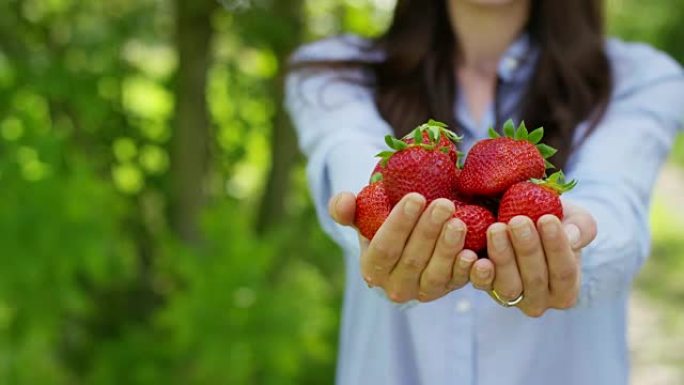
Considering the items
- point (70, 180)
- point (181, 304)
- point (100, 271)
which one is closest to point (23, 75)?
point (70, 180)

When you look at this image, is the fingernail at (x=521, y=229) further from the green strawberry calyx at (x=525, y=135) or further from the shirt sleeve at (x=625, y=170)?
the shirt sleeve at (x=625, y=170)

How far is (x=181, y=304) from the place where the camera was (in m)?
2.45

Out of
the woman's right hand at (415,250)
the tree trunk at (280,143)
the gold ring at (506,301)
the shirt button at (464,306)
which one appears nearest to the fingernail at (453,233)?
the woman's right hand at (415,250)

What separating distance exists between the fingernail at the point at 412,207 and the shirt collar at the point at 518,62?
71cm

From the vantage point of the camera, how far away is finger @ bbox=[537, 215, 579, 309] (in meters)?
1.06

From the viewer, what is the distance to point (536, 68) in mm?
1723

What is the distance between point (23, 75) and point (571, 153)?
50.5 inches

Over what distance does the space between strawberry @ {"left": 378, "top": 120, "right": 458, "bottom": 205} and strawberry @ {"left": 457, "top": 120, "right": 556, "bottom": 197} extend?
19 millimetres

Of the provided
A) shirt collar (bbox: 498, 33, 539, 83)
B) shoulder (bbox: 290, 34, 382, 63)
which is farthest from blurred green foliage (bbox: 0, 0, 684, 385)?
shirt collar (bbox: 498, 33, 539, 83)

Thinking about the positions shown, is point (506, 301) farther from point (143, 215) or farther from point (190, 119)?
point (143, 215)

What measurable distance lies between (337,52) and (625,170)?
0.56 meters

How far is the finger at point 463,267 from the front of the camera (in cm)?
109

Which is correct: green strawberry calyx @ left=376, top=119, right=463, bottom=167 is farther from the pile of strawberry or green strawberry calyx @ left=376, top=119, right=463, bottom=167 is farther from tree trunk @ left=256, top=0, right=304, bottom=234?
tree trunk @ left=256, top=0, right=304, bottom=234

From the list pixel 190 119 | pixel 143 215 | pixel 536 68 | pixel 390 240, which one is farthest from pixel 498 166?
pixel 143 215
